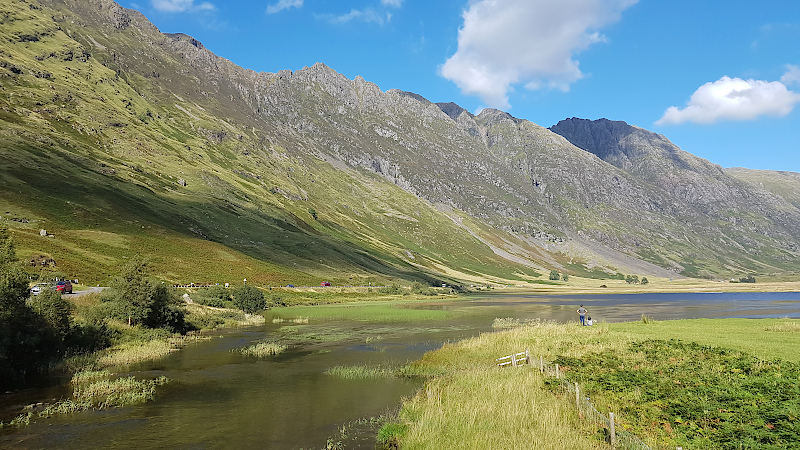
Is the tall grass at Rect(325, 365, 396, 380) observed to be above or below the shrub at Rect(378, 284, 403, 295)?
above

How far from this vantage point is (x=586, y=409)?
21406 mm

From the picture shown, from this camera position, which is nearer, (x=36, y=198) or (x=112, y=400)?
(x=112, y=400)

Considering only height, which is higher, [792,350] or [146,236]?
[146,236]

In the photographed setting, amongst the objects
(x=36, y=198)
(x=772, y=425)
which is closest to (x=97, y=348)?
(x=772, y=425)

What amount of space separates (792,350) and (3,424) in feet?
163

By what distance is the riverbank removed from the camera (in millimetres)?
17766

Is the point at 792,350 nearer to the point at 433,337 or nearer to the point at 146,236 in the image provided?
the point at 433,337

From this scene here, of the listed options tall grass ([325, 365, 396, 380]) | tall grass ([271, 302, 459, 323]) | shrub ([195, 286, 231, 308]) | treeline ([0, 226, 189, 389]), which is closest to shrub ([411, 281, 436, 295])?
tall grass ([271, 302, 459, 323])

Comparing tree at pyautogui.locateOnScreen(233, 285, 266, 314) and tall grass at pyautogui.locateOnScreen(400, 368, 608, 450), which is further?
tree at pyautogui.locateOnScreen(233, 285, 266, 314)

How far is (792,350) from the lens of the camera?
31062 millimetres

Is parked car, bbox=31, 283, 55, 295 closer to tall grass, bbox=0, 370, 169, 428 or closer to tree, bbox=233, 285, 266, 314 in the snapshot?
tall grass, bbox=0, 370, 169, 428

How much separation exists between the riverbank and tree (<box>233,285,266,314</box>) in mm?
63480

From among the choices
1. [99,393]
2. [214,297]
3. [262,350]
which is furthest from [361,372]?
[214,297]

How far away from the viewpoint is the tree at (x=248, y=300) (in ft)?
305
